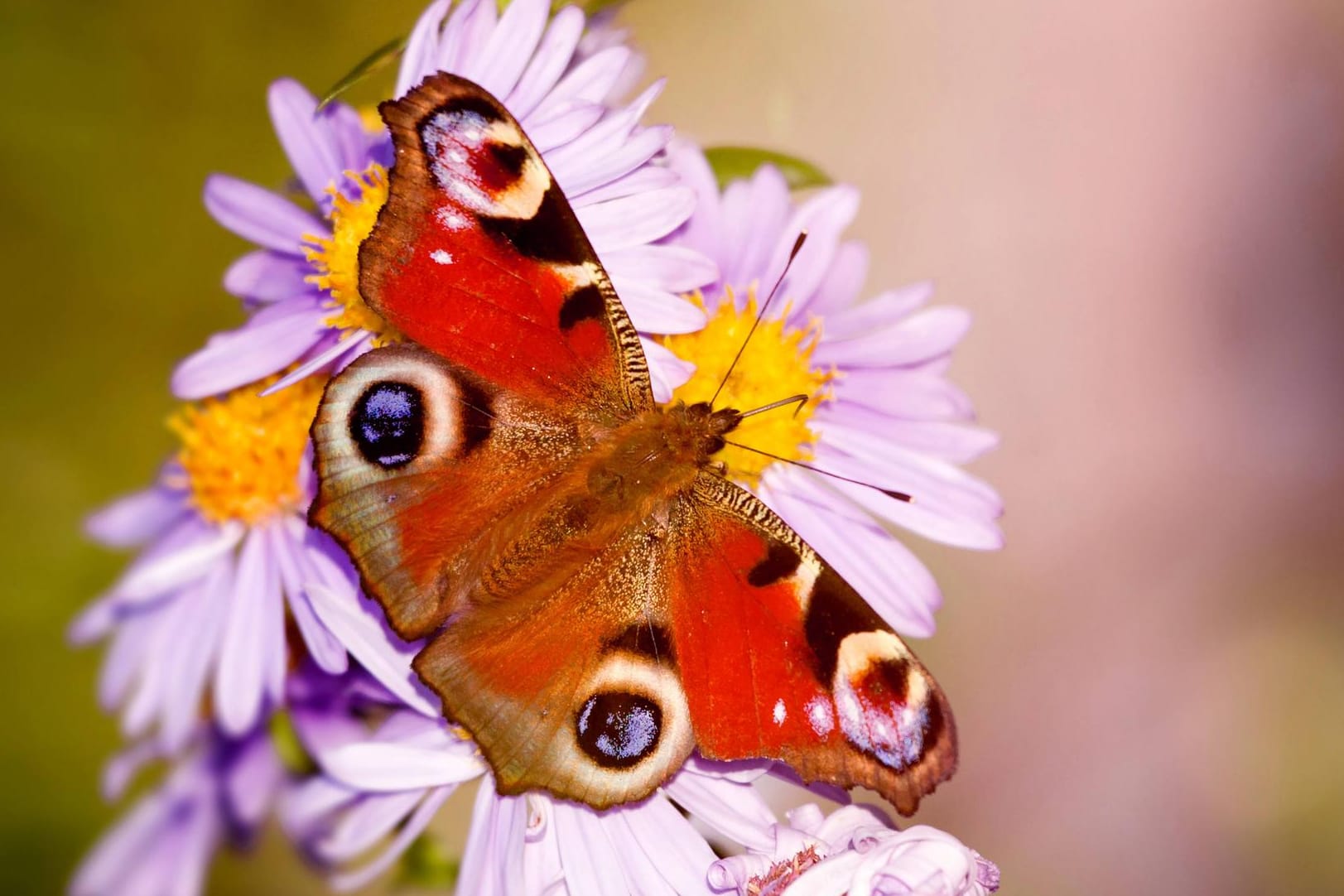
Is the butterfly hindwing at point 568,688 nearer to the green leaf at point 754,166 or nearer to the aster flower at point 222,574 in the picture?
the aster flower at point 222,574

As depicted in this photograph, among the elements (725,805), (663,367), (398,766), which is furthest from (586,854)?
(663,367)

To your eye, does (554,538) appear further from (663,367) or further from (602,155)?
(602,155)

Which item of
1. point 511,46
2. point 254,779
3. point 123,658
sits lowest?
point 254,779

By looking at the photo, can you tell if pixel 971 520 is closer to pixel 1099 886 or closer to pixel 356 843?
pixel 356 843

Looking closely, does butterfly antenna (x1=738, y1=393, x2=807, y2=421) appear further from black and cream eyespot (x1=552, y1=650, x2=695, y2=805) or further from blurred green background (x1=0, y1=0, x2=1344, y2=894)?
blurred green background (x1=0, y1=0, x2=1344, y2=894)

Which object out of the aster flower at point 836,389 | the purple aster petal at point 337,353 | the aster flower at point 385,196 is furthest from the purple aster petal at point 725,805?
the purple aster petal at point 337,353

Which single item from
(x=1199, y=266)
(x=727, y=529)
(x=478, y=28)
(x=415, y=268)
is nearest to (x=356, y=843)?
(x=727, y=529)
